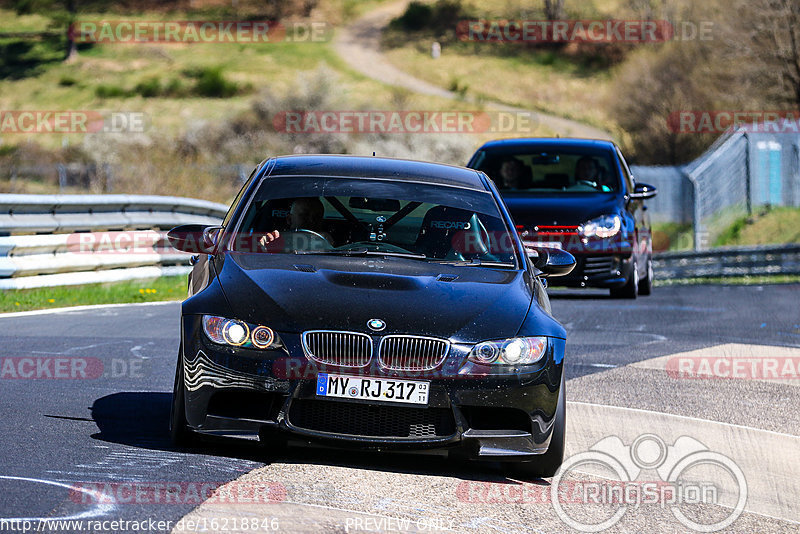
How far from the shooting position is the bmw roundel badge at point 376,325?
582 cm

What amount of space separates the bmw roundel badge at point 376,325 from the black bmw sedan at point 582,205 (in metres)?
8.29

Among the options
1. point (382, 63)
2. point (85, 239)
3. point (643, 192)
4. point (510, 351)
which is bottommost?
point (85, 239)

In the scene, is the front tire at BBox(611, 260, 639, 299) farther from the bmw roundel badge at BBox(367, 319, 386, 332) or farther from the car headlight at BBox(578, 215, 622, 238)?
the bmw roundel badge at BBox(367, 319, 386, 332)

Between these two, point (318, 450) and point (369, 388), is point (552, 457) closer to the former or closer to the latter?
point (369, 388)

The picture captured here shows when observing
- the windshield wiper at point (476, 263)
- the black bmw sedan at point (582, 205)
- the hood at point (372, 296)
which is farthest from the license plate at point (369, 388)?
the black bmw sedan at point (582, 205)

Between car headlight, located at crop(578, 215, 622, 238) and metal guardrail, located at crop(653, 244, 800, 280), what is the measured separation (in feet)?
29.8

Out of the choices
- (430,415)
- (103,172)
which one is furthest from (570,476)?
(103,172)

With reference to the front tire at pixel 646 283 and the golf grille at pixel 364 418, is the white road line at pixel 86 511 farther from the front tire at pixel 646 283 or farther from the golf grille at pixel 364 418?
the front tire at pixel 646 283

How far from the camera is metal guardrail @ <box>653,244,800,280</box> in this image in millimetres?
22953

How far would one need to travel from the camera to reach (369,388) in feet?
18.8

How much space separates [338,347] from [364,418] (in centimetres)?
33

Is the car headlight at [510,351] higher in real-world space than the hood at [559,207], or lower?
higher

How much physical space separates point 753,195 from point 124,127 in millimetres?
39335

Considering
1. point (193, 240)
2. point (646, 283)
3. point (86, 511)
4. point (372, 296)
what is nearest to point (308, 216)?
point (193, 240)
